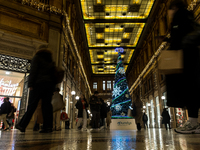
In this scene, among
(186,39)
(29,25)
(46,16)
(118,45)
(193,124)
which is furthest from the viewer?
(118,45)

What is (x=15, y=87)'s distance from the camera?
1046 centimetres

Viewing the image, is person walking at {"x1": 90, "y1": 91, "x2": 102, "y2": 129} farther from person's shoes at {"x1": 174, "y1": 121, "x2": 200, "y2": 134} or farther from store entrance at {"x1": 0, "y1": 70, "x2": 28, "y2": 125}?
person's shoes at {"x1": 174, "y1": 121, "x2": 200, "y2": 134}

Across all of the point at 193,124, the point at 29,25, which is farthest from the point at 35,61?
the point at 29,25

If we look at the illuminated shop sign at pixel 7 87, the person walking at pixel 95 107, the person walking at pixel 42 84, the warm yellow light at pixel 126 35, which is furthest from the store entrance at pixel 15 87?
the warm yellow light at pixel 126 35

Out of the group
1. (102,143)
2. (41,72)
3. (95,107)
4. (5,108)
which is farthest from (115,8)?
(102,143)

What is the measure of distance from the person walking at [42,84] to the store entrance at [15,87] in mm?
6764

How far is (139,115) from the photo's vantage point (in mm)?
6676

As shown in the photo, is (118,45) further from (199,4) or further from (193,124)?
(193,124)

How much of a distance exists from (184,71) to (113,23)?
17350mm

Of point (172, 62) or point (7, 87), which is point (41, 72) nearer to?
point (172, 62)

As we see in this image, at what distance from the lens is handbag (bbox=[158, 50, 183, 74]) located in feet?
6.23

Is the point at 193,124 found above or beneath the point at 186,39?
beneath

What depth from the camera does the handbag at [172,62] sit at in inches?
74.7

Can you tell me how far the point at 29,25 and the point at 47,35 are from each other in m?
0.99
